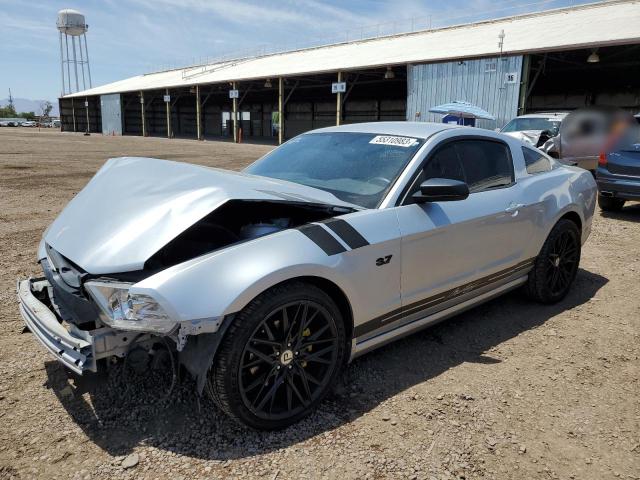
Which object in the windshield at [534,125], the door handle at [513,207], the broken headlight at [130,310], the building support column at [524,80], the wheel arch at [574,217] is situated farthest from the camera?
the building support column at [524,80]

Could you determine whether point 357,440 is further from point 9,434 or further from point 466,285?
point 9,434

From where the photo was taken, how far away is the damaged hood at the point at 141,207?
7.80 ft

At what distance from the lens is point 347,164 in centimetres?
339

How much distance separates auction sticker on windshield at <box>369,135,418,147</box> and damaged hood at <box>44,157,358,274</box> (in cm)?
68

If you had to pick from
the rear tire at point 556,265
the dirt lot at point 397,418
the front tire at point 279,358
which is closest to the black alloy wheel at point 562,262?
the rear tire at point 556,265

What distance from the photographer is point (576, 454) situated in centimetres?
244

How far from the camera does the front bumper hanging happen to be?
2.21 metres

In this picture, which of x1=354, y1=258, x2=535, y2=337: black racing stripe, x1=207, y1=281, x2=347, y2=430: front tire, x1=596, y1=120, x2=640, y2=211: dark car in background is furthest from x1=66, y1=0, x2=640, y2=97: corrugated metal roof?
x1=207, y1=281, x2=347, y2=430: front tire

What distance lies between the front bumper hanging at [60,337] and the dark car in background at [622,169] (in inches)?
327

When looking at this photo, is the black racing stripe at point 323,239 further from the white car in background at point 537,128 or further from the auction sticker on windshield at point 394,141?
the white car in background at point 537,128

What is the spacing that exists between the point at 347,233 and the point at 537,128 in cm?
1201

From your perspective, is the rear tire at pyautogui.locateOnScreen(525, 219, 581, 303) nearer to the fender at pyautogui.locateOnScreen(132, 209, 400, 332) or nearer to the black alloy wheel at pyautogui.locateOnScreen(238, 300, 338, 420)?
the fender at pyautogui.locateOnScreen(132, 209, 400, 332)

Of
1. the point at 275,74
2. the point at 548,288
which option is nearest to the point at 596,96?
the point at 275,74

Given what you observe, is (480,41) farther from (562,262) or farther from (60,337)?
(60,337)
